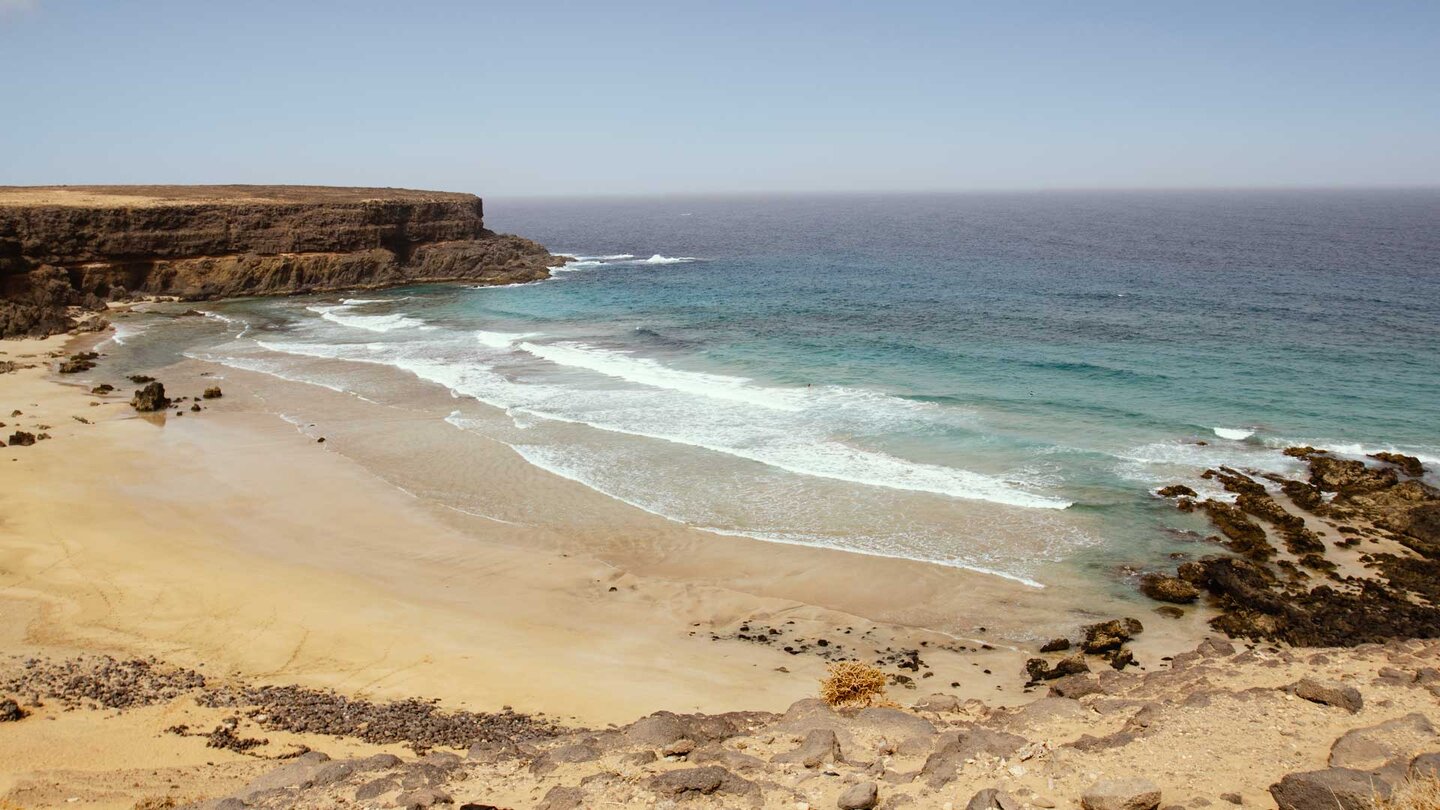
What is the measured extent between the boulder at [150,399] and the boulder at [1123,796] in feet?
111

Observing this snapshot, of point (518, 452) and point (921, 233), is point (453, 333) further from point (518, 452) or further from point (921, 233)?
point (921, 233)

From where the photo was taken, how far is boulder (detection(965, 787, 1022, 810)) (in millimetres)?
8758

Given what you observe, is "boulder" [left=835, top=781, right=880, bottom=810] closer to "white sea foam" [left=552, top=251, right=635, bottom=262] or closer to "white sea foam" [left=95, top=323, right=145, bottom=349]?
"white sea foam" [left=95, top=323, right=145, bottom=349]

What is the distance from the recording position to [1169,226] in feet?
366

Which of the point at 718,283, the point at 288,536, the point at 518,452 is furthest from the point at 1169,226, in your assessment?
the point at 288,536

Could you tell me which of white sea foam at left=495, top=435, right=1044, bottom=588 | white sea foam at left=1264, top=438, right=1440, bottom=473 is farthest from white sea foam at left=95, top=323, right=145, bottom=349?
white sea foam at left=1264, top=438, right=1440, bottom=473

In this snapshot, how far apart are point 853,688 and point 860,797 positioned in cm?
398

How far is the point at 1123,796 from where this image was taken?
8.77 meters

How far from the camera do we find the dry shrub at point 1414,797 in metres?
7.41

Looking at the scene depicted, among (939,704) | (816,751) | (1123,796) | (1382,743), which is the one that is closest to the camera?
(1123,796)

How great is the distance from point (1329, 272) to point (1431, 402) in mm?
35729

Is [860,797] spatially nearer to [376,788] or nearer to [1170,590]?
[376,788]

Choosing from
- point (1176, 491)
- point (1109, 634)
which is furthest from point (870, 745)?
point (1176, 491)

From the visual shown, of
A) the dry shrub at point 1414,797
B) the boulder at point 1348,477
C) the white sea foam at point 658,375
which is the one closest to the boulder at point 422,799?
the dry shrub at point 1414,797
